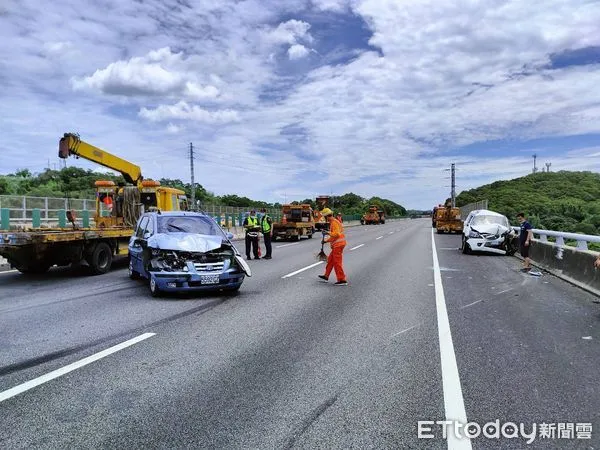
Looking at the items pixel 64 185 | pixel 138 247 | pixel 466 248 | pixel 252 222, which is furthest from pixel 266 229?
pixel 64 185

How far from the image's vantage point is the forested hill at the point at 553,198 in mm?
34812

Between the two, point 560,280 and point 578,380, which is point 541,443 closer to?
point 578,380

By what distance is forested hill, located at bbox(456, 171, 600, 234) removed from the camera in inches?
1371

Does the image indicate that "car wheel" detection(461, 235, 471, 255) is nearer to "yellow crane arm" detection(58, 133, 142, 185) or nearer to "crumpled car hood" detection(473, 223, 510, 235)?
"crumpled car hood" detection(473, 223, 510, 235)

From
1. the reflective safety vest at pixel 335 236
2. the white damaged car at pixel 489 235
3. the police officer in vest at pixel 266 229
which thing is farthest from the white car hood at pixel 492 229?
the reflective safety vest at pixel 335 236

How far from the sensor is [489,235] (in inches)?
770

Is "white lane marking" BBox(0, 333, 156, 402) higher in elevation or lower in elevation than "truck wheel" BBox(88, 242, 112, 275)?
lower

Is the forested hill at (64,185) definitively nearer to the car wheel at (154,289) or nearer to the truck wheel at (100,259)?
the truck wheel at (100,259)

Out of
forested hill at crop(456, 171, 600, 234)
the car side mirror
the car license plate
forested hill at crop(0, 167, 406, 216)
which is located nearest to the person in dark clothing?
the car license plate

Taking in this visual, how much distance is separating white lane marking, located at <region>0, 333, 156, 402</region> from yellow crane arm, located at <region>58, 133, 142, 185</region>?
11.3 meters

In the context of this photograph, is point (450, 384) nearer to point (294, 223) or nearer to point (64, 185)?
point (294, 223)

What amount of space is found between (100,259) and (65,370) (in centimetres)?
883

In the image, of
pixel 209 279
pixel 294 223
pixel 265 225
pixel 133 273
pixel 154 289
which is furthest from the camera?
pixel 294 223

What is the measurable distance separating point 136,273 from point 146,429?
842 cm
